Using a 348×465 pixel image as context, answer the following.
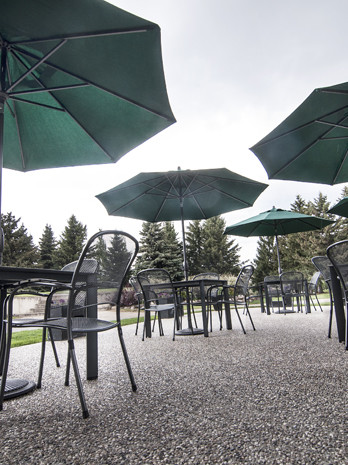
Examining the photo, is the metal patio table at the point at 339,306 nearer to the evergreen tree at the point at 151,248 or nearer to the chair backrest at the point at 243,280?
the chair backrest at the point at 243,280

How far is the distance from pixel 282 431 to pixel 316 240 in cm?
2529

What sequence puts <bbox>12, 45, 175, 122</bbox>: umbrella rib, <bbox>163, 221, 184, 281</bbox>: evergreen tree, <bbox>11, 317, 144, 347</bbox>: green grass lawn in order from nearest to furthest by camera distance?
1. <bbox>12, 45, 175, 122</bbox>: umbrella rib
2. <bbox>11, 317, 144, 347</bbox>: green grass lawn
3. <bbox>163, 221, 184, 281</bbox>: evergreen tree

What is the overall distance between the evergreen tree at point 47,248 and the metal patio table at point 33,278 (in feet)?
88.9

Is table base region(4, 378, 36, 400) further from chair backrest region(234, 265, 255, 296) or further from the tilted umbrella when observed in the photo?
chair backrest region(234, 265, 255, 296)

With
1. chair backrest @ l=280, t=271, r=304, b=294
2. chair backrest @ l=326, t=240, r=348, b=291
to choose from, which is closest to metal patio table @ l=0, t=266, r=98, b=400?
chair backrest @ l=326, t=240, r=348, b=291

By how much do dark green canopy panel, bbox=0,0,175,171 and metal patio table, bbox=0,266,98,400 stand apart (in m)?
1.26

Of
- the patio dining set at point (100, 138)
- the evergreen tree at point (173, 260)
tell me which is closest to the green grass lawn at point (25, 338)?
the patio dining set at point (100, 138)

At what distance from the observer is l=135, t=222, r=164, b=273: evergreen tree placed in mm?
21453

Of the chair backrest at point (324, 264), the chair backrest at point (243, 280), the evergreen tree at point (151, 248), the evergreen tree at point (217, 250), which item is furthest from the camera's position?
the evergreen tree at point (217, 250)

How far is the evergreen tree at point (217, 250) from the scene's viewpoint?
27.4 metres

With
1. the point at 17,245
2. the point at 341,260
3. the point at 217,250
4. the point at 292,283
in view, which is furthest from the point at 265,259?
the point at 341,260

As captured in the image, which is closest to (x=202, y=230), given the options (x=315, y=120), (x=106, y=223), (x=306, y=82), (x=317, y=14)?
(x=106, y=223)

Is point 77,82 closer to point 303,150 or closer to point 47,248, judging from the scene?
Answer: point 303,150

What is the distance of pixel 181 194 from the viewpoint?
505cm
